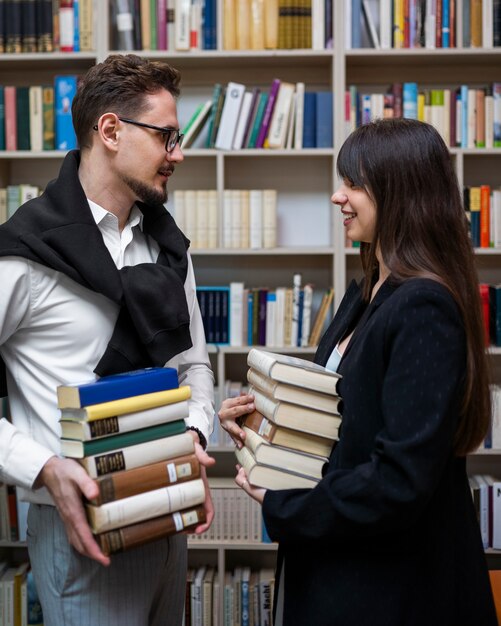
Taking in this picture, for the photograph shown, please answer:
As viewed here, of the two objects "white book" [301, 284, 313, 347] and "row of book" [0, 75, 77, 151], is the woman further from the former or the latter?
"row of book" [0, 75, 77, 151]

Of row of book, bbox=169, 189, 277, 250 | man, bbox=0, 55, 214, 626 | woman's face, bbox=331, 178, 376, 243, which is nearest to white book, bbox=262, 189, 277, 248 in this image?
row of book, bbox=169, 189, 277, 250

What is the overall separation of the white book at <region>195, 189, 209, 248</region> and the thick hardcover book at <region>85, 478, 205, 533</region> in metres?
1.81

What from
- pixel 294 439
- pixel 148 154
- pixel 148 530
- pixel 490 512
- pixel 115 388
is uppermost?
pixel 148 154

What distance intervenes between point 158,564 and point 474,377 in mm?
723

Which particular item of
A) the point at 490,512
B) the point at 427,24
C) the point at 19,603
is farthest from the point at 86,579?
the point at 427,24

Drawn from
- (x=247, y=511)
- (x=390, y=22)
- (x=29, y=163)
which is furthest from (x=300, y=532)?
(x=29, y=163)

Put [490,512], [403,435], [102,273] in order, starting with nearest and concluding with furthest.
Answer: [403,435] < [102,273] < [490,512]

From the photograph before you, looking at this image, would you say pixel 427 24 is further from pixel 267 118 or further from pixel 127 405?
pixel 127 405

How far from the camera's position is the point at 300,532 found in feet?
3.91

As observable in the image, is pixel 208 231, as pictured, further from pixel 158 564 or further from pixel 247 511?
pixel 158 564

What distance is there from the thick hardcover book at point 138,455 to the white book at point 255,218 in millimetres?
1774

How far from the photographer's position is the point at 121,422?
3.77 feet

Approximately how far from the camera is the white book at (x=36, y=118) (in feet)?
9.59

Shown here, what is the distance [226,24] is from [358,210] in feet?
6.18
